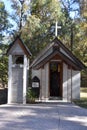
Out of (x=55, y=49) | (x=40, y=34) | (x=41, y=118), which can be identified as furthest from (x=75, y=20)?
(x=41, y=118)

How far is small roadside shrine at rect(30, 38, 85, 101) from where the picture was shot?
21656 millimetres

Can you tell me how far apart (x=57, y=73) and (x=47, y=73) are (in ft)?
3.80

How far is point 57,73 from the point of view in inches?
899

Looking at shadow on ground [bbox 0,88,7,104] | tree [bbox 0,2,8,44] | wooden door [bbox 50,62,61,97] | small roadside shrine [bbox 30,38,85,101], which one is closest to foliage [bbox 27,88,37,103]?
small roadside shrine [bbox 30,38,85,101]

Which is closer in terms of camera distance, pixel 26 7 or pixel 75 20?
pixel 26 7

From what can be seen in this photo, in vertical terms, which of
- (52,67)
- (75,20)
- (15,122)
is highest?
(75,20)

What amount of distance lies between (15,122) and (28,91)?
8439 millimetres

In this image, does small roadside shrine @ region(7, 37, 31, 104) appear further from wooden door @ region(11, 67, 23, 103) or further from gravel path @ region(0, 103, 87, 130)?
gravel path @ region(0, 103, 87, 130)

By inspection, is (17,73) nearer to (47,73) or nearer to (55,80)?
(47,73)

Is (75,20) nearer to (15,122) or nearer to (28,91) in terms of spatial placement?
(28,91)

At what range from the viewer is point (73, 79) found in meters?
22.7

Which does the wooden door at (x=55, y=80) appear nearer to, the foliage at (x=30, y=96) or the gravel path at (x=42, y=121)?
the foliage at (x=30, y=96)

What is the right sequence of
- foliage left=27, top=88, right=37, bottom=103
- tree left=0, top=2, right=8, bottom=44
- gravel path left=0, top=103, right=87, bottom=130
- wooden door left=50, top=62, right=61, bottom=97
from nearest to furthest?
gravel path left=0, top=103, right=87, bottom=130 < foliage left=27, top=88, right=37, bottom=103 < wooden door left=50, top=62, right=61, bottom=97 < tree left=0, top=2, right=8, bottom=44

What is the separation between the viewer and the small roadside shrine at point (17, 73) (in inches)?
750
